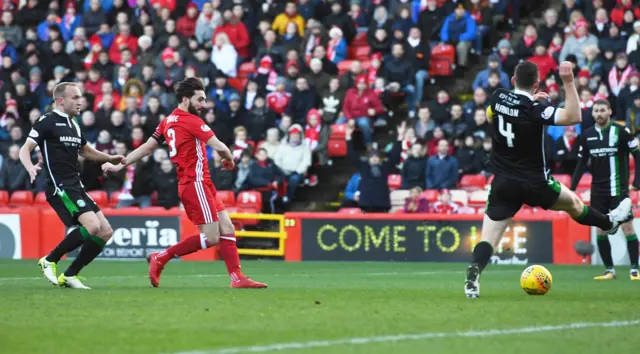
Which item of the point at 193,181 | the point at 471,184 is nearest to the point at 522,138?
the point at 193,181

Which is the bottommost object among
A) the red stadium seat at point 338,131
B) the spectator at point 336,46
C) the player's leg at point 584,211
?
the player's leg at point 584,211

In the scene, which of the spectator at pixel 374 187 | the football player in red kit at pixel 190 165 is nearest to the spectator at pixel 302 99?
the spectator at pixel 374 187

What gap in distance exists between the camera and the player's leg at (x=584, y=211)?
11.3 metres

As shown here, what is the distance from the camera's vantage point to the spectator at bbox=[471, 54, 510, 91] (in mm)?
22672

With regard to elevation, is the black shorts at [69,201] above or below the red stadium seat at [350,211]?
above

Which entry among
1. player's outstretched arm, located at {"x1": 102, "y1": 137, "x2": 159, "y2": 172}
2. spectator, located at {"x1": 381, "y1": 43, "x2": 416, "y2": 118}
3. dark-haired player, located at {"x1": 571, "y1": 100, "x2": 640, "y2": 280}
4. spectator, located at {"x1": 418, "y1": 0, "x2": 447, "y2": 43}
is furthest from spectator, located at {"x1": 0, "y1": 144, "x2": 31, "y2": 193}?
dark-haired player, located at {"x1": 571, "y1": 100, "x2": 640, "y2": 280}

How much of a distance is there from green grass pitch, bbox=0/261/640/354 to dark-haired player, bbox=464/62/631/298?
574mm

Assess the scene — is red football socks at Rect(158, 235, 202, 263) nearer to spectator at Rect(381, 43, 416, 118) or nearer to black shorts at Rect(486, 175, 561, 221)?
black shorts at Rect(486, 175, 561, 221)

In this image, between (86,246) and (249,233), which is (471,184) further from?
(86,246)

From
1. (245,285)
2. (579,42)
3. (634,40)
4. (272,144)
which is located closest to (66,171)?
(245,285)

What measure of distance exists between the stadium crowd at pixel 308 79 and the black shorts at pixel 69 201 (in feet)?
30.7

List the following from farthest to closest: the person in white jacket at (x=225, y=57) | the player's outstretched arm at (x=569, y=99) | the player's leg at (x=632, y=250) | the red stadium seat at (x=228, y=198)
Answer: the person in white jacket at (x=225, y=57) < the red stadium seat at (x=228, y=198) < the player's leg at (x=632, y=250) < the player's outstretched arm at (x=569, y=99)

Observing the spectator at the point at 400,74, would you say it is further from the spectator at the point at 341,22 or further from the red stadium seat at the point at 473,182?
the red stadium seat at the point at 473,182

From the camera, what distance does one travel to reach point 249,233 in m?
22.2
